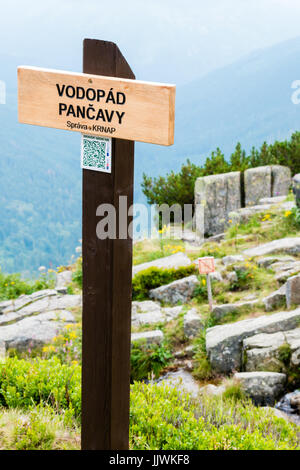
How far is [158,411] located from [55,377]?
92 centimetres

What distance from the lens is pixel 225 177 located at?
1525cm

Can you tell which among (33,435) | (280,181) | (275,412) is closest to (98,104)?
(33,435)

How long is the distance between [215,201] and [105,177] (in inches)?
485

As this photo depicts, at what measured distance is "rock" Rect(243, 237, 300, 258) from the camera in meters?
9.20

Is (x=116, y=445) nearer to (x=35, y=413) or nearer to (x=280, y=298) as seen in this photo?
(x=35, y=413)

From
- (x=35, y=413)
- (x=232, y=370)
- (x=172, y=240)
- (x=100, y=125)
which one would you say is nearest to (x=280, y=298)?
(x=232, y=370)

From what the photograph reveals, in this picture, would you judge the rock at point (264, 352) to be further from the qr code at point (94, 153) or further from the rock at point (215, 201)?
the rock at point (215, 201)

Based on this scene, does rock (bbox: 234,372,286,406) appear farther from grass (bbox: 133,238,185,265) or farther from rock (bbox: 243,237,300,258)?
grass (bbox: 133,238,185,265)

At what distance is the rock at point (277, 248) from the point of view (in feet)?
30.2

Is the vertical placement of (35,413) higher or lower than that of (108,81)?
lower

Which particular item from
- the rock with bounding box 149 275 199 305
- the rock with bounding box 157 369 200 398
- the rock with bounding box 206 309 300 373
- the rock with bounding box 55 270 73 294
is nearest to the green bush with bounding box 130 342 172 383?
the rock with bounding box 157 369 200 398

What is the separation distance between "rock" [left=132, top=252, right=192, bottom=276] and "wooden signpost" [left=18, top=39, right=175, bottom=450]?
6253 mm

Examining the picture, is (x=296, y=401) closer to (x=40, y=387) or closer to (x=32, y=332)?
(x=40, y=387)
